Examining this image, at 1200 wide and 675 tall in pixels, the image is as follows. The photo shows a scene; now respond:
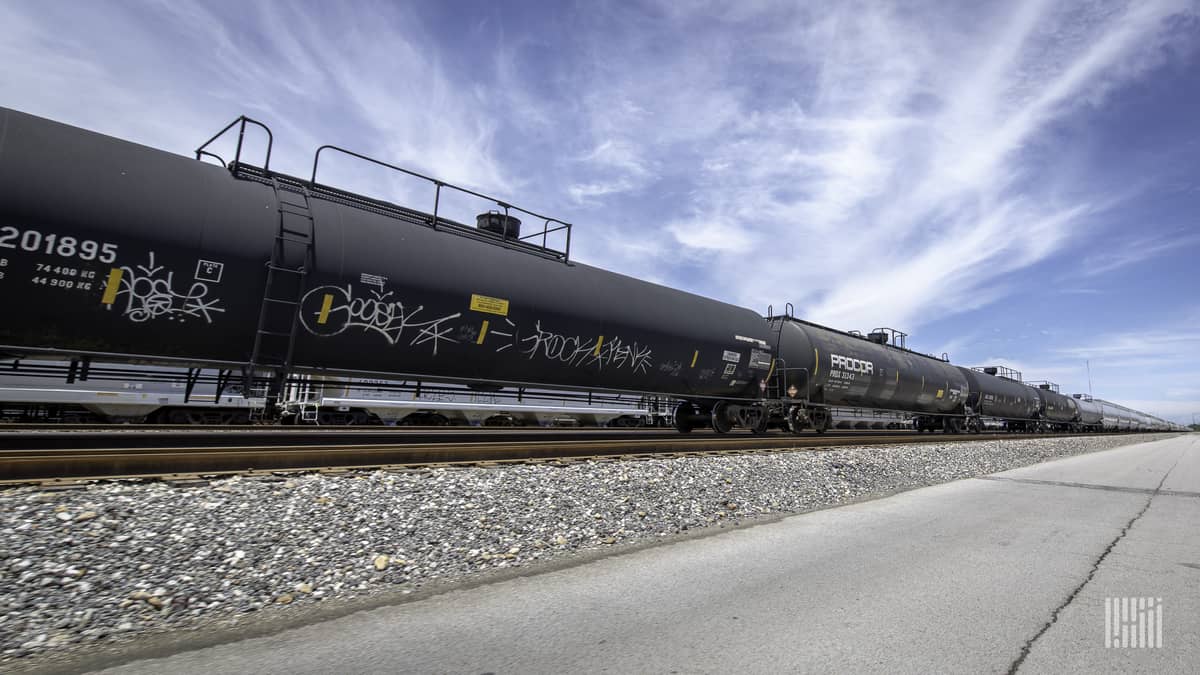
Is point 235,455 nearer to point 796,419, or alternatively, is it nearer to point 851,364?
point 796,419

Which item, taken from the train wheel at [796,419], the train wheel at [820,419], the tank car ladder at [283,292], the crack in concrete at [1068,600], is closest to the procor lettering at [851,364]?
the train wheel at [820,419]

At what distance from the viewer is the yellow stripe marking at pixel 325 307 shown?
24.7 ft

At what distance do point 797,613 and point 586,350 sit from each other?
6857 mm

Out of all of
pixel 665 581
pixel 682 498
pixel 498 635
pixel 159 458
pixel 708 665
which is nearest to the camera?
pixel 708 665

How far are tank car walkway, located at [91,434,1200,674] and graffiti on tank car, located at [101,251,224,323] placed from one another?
4.74 m

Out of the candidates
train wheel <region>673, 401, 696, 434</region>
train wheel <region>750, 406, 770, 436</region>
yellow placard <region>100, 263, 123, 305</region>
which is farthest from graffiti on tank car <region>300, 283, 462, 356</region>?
train wheel <region>750, 406, 770, 436</region>

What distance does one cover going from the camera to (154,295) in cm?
643

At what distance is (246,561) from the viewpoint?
4160 millimetres

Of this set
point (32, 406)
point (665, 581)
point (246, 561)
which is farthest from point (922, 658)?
point (32, 406)

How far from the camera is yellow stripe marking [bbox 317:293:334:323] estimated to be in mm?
7523

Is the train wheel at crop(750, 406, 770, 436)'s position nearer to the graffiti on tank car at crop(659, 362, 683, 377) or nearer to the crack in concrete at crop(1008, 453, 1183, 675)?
the graffiti on tank car at crop(659, 362, 683, 377)

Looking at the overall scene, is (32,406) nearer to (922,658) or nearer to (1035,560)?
(922,658)

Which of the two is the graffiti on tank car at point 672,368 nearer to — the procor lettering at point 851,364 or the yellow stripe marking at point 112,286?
the procor lettering at point 851,364

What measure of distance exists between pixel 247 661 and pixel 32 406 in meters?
14.5
